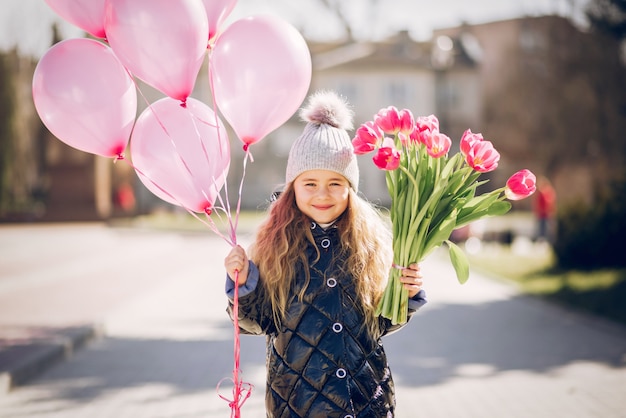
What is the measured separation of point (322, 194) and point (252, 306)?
535 mm

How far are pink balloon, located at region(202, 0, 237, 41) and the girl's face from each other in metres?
0.90

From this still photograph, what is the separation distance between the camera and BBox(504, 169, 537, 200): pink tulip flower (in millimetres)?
2779

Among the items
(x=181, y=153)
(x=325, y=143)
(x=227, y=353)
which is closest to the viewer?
(x=325, y=143)

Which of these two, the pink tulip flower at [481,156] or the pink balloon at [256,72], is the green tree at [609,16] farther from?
the pink tulip flower at [481,156]

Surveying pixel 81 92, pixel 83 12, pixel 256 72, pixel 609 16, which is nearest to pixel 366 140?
pixel 256 72

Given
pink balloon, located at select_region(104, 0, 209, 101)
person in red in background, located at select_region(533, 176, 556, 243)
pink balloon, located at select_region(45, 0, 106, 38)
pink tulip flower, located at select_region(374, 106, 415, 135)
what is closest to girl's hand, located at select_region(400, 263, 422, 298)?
pink tulip flower, located at select_region(374, 106, 415, 135)

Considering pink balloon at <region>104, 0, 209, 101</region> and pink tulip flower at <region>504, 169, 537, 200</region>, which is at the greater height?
pink balloon at <region>104, 0, 209, 101</region>

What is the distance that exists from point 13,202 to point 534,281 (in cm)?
2975

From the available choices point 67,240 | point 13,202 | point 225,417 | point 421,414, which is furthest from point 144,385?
point 13,202

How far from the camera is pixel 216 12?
3.32 metres

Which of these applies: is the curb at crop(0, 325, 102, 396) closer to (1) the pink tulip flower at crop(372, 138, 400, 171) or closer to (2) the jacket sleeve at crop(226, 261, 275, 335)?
(2) the jacket sleeve at crop(226, 261, 275, 335)

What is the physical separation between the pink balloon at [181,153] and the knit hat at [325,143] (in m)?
0.39

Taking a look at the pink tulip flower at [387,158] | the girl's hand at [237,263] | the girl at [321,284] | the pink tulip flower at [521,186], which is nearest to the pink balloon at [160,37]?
the girl at [321,284]

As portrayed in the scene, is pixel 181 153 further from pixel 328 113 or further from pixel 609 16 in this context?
pixel 609 16
